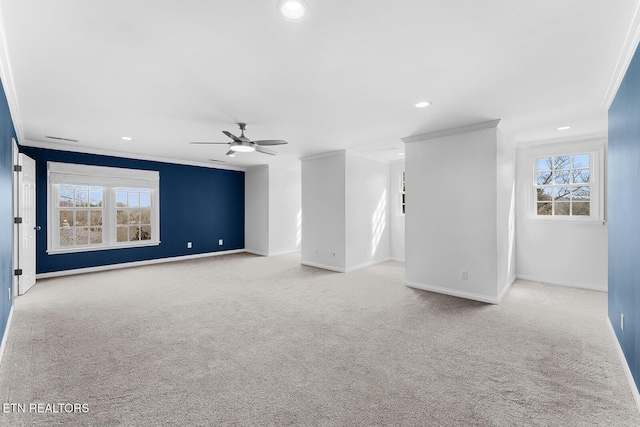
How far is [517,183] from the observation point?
17.3 ft

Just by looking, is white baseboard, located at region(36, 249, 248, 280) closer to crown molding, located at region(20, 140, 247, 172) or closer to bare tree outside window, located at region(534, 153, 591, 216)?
crown molding, located at region(20, 140, 247, 172)

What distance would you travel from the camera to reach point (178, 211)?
713cm

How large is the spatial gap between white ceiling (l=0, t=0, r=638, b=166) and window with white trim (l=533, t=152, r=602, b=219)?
78 cm

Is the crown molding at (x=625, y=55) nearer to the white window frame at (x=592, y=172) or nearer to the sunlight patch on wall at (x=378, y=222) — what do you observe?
the white window frame at (x=592, y=172)

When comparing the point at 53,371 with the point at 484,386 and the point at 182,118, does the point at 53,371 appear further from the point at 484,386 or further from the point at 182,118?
the point at 484,386

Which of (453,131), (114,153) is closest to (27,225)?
(114,153)

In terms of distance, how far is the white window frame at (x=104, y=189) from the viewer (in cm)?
539

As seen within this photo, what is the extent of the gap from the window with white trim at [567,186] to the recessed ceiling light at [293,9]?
16.7 ft

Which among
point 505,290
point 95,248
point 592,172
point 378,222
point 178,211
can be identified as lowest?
point 505,290

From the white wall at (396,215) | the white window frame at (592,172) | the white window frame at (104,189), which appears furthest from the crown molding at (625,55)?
the white window frame at (104,189)

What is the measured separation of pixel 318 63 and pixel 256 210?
6.07 meters

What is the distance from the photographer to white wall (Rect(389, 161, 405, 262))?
6.92 meters

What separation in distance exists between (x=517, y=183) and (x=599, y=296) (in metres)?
2.04

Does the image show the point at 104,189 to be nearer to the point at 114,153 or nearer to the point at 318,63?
the point at 114,153
